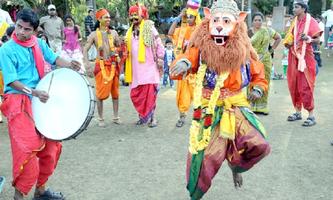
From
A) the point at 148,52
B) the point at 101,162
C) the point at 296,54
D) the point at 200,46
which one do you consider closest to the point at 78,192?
the point at 101,162

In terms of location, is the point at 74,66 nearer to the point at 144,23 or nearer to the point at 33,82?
the point at 33,82

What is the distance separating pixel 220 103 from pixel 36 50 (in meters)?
1.68

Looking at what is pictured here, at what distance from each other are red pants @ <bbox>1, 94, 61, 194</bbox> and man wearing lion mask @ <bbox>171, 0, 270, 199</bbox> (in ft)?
4.25

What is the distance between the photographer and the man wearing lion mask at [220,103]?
12.4 feet

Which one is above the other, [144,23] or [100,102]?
[144,23]

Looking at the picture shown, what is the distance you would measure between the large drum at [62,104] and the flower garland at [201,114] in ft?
2.90

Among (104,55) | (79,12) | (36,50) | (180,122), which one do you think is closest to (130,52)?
(104,55)

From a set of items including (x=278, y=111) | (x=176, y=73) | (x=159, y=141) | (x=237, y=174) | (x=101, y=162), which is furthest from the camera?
(x=278, y=111)

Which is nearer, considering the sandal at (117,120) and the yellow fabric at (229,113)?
the yellow fabric at (229,113)

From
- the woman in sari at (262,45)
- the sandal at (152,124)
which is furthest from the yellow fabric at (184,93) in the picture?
the woman in sari at (262,45)

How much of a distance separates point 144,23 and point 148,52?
1.45 ft

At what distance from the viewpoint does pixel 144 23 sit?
688 centimetres

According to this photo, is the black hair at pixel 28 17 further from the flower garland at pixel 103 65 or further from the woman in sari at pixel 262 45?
the woman in sari at pixel 262 45

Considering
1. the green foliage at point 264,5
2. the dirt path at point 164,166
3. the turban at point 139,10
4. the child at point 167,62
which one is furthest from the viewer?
the green foliage at point 264,5
